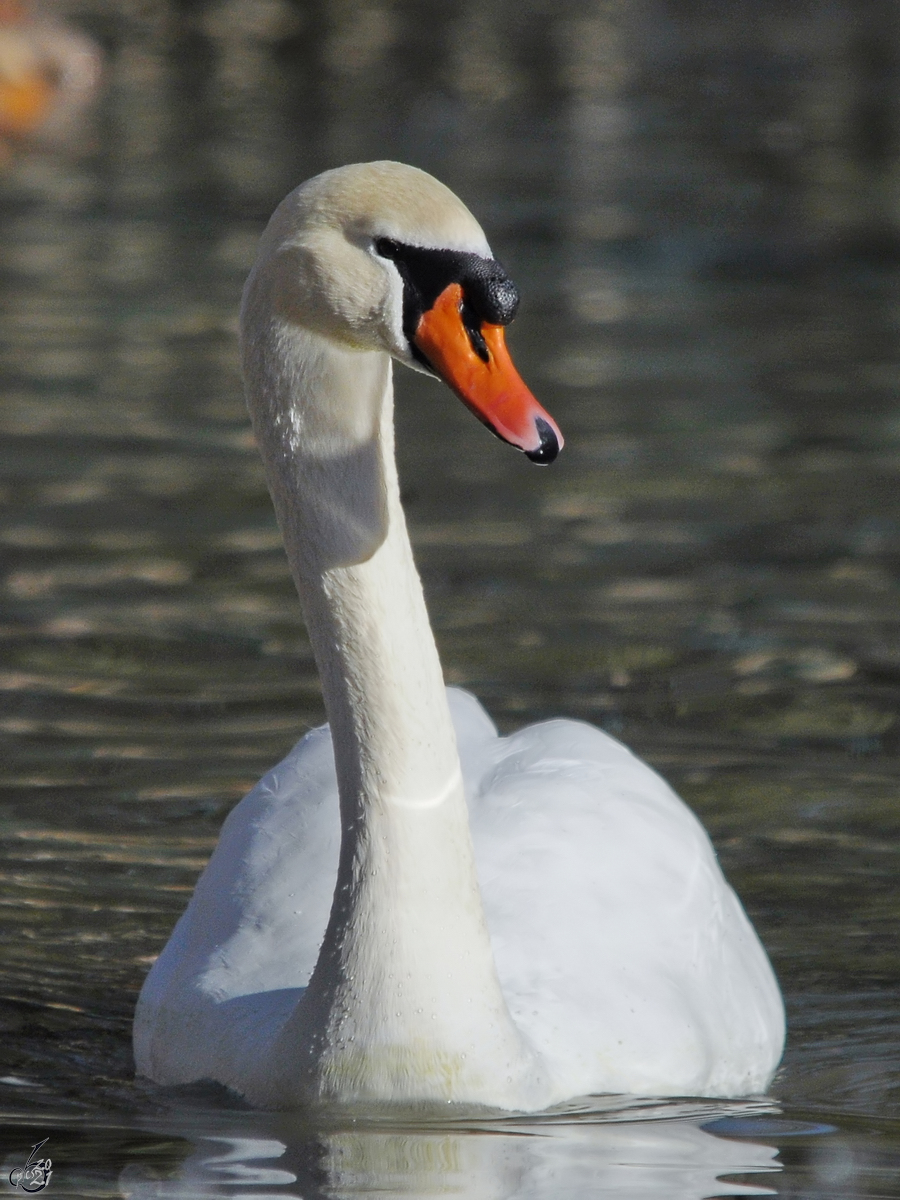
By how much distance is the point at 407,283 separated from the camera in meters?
3.85

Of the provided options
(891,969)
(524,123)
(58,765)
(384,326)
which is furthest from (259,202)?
(384,326)

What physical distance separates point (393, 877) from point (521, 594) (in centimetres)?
425

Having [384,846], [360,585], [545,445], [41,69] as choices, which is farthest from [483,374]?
[41,69]

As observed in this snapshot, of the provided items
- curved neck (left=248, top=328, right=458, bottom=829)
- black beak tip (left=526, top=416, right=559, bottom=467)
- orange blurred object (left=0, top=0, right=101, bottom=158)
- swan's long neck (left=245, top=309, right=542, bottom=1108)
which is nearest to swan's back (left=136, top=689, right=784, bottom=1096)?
swan's long neck (left=245, top=309, right=542, bottom=1108)

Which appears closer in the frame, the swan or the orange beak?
the orange beak

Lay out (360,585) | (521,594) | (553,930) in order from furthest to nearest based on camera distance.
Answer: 1. (521,594)
2. (553,930)
3. (360,585)

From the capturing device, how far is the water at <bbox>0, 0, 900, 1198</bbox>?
445 cm

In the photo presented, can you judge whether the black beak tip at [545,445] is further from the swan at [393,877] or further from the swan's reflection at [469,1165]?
the swan's reflection at [469,1165]

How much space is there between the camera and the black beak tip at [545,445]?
369 centimetres

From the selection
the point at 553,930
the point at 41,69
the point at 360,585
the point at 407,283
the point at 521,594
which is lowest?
the point at 41,69

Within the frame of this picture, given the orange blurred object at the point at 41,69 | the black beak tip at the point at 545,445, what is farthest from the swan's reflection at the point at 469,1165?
the orange blurred object at the point at 41,69

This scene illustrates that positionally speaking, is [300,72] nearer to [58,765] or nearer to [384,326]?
[58,765]

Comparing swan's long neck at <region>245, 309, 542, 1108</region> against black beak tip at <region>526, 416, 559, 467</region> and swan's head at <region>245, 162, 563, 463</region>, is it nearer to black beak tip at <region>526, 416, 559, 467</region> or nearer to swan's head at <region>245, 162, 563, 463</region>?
swan's head at <region>245, 162, 563, 463</region>

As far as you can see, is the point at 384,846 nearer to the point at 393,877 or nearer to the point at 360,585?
the point at 393,877
